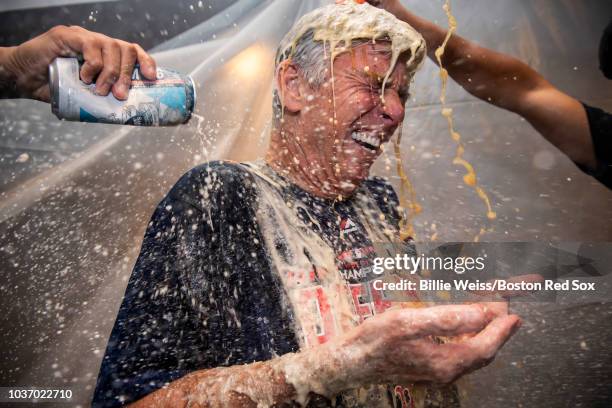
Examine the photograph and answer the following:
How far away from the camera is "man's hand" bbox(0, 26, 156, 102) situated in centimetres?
66

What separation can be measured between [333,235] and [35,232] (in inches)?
24.9

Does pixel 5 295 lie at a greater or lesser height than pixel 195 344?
lesser

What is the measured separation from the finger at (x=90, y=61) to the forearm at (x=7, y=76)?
0.52ft

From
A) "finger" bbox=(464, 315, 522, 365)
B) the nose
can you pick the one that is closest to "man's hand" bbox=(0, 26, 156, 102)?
the nose

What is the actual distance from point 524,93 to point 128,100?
98cm

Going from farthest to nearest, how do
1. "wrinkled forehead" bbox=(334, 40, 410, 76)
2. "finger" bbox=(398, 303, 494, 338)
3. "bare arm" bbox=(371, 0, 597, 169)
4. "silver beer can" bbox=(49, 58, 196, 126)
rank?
"bare arm" bbox=(371, 0, 597, 169) → "wrinkled forehead" bbox=(334, 40, 410, 76) → "silver beer can" bbox=(49, 58, 196, 126) → "finger" bbox=(398, 303, 494, 338)

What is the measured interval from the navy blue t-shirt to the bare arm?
2.32 ft

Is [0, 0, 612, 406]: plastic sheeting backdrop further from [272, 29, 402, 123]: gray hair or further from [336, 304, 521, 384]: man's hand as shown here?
[336, 304, 521, 384]: man's hand

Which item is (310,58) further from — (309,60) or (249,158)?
(249,158)

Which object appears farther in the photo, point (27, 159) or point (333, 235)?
point (27, 159)

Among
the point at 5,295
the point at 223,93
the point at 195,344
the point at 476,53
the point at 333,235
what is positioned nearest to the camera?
the point at 195,344

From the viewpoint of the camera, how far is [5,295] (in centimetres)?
85

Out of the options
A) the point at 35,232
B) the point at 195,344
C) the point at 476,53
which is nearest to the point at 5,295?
the point at 35,232

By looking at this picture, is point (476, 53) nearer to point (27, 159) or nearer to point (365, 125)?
point (365, 125)
